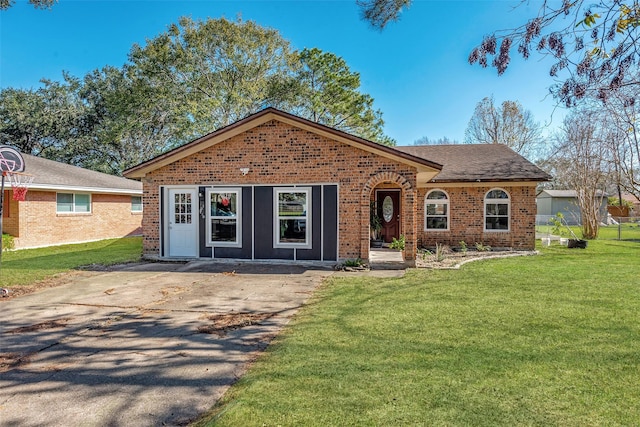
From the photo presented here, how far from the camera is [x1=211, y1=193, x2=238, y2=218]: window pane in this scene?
11.7 meters

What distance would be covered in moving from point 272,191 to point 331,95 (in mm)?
17824

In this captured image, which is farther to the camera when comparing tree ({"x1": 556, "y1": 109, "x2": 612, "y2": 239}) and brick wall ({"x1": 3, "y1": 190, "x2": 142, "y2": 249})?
tree ({"x1": 556, "y1": 109, "x2": 612, "y2": 239})

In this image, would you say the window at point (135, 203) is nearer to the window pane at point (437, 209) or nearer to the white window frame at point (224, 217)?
the white window frame at point (224, 217)

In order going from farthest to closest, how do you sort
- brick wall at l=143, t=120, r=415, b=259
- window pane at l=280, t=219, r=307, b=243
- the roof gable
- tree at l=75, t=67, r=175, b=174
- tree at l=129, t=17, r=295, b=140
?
tree at l=75, t=67, r=175, b=174
tree at l=129, t=17, r=295, b=140
window pane at l=280, t=219, r=307, b=243
brick wall at l=143, t=120, r=415, b=259
the roof gable

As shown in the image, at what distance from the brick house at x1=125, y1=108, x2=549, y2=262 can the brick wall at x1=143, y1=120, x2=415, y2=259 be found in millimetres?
28

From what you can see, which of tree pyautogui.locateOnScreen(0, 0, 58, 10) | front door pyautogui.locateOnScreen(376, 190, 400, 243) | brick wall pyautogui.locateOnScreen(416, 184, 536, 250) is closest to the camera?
tree pyautogui.locateOnScreen(0, 0, 58, 10)

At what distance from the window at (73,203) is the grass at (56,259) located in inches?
64.8

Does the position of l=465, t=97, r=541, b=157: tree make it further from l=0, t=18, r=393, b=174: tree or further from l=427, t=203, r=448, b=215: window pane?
l=427, t=203, r=448, b=215: window pane

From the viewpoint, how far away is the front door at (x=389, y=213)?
1595cm

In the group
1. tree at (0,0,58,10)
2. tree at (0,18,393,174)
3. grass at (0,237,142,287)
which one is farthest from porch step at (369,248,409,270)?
tree at (0,18,393,174)

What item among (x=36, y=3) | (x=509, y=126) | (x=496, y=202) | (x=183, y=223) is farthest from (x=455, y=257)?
(x=509, y=126)

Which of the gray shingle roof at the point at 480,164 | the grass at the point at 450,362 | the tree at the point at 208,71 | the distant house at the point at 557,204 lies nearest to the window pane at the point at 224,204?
the grass at the point at 450,362

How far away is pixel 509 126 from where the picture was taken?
113 feet

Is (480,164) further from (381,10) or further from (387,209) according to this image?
(381,10)
